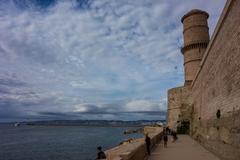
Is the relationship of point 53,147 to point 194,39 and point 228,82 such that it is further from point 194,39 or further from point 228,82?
point 228,82

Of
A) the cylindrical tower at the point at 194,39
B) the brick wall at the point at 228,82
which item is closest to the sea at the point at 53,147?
the cylindrical tower at the point at 194,39

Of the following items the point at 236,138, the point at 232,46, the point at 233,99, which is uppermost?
the point at 232,46

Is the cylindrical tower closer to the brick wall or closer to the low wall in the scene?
the brick wall

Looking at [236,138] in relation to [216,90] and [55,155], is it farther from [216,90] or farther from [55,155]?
[55,155]

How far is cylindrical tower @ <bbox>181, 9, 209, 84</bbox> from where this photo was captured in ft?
113

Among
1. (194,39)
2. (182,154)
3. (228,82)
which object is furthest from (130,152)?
(194,39)

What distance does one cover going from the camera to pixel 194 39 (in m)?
34.5

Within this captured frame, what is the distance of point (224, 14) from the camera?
9680 millimetres

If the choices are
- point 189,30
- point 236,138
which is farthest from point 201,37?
point 236,138

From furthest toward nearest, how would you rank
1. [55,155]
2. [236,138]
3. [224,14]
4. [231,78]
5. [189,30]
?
[189,30]
[55,155]
[224,14]
[231,78]
[236,138]

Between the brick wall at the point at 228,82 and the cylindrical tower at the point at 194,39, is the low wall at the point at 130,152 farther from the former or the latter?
the cylindrical tower at the point at 194,39

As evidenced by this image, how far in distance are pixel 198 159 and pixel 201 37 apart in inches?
1041

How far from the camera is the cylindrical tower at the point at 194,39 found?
113 ft

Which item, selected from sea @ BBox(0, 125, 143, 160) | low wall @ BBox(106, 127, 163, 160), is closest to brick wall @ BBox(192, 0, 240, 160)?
low wall @ BBox(106, 127, 163, 160)
